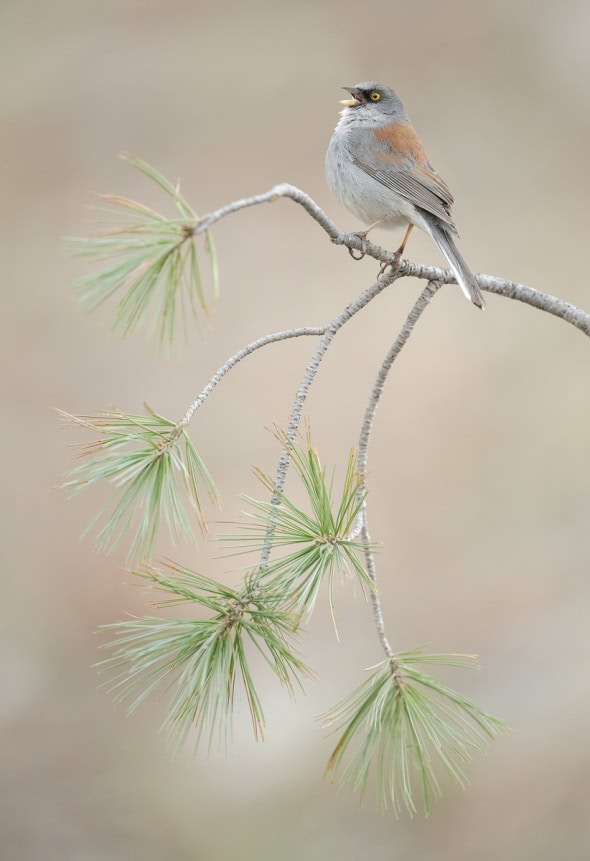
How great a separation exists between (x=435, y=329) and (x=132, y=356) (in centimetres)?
177

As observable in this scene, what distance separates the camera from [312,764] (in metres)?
4.04

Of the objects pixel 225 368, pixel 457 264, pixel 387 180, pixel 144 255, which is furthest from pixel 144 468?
pixel 387 180

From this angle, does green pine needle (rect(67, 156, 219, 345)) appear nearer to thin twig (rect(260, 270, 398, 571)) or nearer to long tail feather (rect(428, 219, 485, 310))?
thin twig (rect(260, 270, 398, 571))

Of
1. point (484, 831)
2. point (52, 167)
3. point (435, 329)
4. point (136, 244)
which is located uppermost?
point (52, 167)

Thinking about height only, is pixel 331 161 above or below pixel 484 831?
above

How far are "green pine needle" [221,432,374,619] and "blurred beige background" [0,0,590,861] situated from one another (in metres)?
3.23

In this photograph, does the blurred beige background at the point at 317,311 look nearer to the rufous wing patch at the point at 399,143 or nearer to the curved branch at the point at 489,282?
A: the rufous wing patch at the point at 399,143

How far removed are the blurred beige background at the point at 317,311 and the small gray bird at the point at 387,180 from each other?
2.47 meters

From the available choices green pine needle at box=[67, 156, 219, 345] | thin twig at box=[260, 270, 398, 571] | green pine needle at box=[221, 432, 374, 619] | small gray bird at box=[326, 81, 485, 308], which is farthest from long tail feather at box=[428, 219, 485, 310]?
green pine needle at box=[67, 156, 219, 345]

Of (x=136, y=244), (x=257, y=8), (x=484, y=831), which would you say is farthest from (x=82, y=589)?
(x=136, y=244)

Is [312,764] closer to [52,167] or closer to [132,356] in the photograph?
[132,356]

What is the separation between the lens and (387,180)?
2334mm

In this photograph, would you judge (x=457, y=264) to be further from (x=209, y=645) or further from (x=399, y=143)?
(x=209, y=645)

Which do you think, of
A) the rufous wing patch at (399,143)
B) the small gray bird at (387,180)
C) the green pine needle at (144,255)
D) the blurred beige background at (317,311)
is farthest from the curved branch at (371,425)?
the blurred beige background at (317,311)
